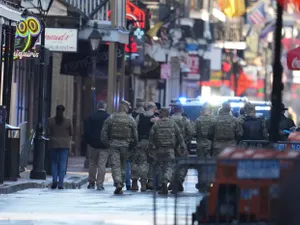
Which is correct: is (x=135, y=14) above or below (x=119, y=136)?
above

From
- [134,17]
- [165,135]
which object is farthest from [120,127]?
[134,17]

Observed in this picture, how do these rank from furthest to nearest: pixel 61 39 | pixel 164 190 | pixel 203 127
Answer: pixel 61 39 → pixel 203 127 → pixel 164 190

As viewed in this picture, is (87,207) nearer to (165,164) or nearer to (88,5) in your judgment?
(165,164)

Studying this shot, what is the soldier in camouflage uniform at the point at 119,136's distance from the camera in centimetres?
2650

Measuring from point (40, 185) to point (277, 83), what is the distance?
48.8 feet

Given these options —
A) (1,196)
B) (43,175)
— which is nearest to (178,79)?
(43,175)

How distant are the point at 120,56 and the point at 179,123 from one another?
17.5 metres

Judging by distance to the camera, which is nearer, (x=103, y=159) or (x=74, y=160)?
(x=103, y=159)

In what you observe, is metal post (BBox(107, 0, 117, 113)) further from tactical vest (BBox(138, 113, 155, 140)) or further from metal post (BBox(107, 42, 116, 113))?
tactical vest (BBox(138, 113, 155, 140))

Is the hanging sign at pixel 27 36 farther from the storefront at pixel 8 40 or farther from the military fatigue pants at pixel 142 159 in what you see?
the military fatigue pants at pixel 142 159

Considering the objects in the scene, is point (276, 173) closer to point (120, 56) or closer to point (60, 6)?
point (60, 6)

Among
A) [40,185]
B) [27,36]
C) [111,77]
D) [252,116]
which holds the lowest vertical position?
[40,185]

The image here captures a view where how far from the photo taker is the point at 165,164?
2661 centimetres

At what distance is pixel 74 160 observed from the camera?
144 feet
